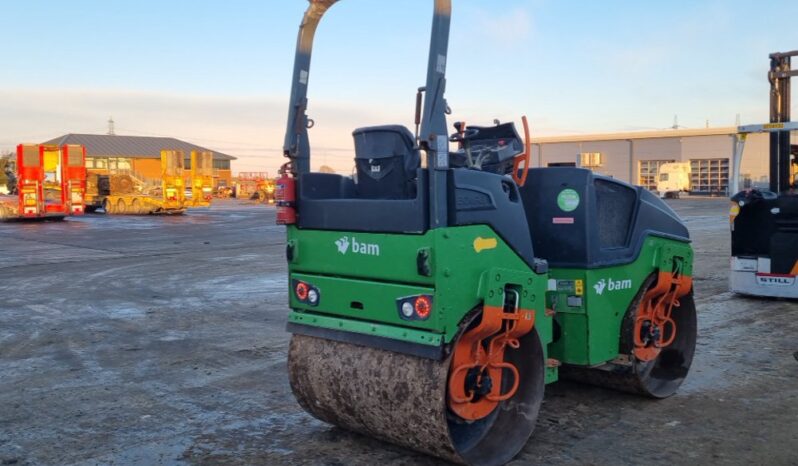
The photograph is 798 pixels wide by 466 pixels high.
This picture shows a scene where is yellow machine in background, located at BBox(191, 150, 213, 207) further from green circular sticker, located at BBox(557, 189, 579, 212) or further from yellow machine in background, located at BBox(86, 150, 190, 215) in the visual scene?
green circular sticker, located at BBox(557, 189, 579, 212)

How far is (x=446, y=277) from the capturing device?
12.5 feet

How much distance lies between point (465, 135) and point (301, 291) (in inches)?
61.3

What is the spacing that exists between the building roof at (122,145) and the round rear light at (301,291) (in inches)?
2756

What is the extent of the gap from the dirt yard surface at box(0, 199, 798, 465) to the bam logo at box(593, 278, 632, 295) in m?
Result: 0.89

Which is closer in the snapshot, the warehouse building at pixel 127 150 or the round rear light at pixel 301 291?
the round rear light at pixel 301 291

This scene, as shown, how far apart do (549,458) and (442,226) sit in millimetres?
1592

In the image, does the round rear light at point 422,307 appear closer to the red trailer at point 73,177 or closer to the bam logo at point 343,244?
the bam logo at point 343,244

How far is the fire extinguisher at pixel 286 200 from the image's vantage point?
4488 millimetres

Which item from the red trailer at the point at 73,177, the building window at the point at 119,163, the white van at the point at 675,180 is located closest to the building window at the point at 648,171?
the white van at the point at 675,180

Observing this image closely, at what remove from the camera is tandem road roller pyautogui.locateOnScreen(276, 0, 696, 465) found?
3869 millimetres

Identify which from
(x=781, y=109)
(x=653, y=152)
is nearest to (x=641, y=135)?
(x=653, y=152)

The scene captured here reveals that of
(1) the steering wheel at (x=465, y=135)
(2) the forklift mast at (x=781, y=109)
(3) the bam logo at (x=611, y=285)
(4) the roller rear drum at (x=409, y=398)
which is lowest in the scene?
(4) the roller rear drum at (x=409, y=398)

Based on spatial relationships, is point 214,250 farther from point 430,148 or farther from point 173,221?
point 430,148

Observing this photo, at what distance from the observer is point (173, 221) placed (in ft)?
96.0
